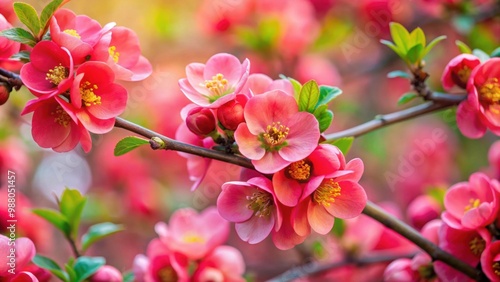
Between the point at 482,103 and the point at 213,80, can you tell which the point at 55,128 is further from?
the point at 482,103

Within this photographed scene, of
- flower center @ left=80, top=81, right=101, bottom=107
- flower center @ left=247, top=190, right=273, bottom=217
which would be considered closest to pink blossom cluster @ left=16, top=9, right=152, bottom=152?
flower center @ left=80, top=81, right=101, bottom=107

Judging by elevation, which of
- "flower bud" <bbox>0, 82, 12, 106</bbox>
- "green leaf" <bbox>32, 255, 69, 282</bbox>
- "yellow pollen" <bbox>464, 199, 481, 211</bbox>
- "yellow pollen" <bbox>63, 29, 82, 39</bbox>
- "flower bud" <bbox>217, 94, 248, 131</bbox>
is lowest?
"green leaf" <bbox>32, 255, 69, 282</bbox>

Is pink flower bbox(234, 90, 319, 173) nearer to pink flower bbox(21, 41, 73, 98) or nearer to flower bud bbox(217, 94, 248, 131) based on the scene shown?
flower bud bbox(217, 94, 248, 131)

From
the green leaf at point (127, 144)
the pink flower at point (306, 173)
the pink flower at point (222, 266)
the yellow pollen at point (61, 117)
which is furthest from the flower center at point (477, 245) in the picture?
the yellow pollen at point (61, 117)

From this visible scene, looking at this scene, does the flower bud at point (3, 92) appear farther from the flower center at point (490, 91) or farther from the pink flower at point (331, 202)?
the flower center at point (490, 91)

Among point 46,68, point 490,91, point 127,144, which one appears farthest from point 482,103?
point 46,68

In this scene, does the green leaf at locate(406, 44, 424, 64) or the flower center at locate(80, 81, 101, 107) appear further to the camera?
the green leaf at locate(406, 44, 424, 64)
